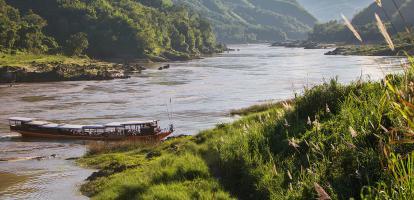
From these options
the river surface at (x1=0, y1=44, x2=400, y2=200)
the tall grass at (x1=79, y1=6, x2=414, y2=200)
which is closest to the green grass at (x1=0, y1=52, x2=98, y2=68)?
the river surface at (x1=0, y1=44, x2=400, y2=200)

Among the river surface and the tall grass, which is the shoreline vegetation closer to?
the river surface

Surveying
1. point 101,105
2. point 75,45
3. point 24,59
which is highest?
point 75,45

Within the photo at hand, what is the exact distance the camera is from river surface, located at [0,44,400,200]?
1091 inches

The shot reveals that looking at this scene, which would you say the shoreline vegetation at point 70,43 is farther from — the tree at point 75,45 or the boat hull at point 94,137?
the boat hull at point 94,137

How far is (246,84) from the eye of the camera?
276ft

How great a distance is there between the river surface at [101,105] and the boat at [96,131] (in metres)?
1.19

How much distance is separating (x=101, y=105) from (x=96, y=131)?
20337 mm

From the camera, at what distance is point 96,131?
45188 mm

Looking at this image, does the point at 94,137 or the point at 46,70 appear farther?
the point at 46,70

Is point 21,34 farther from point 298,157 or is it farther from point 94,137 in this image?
point 298,157

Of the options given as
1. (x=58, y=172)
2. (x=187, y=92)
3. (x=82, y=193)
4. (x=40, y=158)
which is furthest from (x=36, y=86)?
(x=82, y=193)

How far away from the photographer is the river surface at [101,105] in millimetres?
27719

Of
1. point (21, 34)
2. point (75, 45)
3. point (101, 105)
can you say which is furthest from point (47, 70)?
point (101, 105)

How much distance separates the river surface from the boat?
1192mm
